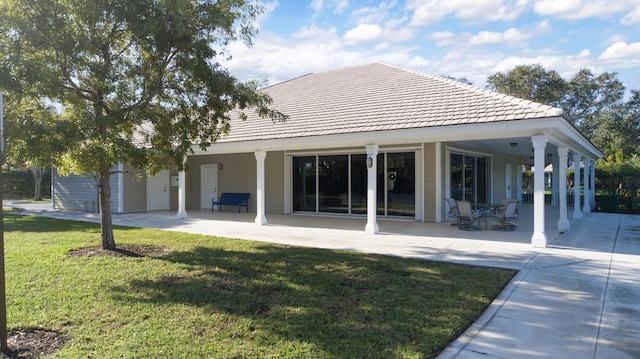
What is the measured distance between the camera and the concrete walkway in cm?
395

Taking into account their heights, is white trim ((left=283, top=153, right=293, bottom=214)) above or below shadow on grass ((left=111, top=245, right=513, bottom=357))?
above

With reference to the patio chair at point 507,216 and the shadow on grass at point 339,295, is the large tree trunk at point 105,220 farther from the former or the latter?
the patio chair at point 507,216

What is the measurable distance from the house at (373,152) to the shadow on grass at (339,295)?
3503mm

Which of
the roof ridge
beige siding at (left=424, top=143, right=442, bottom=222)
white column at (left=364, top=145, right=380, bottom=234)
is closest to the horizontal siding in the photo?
white column at (left=364, top=145, right=380, bottom=234)

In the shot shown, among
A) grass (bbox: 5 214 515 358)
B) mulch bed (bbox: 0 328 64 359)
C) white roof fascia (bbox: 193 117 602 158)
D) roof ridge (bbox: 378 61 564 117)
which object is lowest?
mulch bed (bbox: 0 328 64 359)

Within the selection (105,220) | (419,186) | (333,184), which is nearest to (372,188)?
(419,186)

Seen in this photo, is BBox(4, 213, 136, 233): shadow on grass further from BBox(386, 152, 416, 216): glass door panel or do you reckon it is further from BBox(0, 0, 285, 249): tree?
BBox(386, 152, 416, 216): glass door panel

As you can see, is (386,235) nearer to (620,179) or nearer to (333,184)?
(333,184)

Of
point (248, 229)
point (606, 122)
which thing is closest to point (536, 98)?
point (606, 122)

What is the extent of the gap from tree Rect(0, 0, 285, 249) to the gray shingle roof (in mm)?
3084

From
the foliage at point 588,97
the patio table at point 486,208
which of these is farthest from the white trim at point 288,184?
the foliage at point 588,97

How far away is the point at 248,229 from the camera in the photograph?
1174 cm

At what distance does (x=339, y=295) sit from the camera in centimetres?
534

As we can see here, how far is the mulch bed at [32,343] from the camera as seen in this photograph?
3.72 metres
